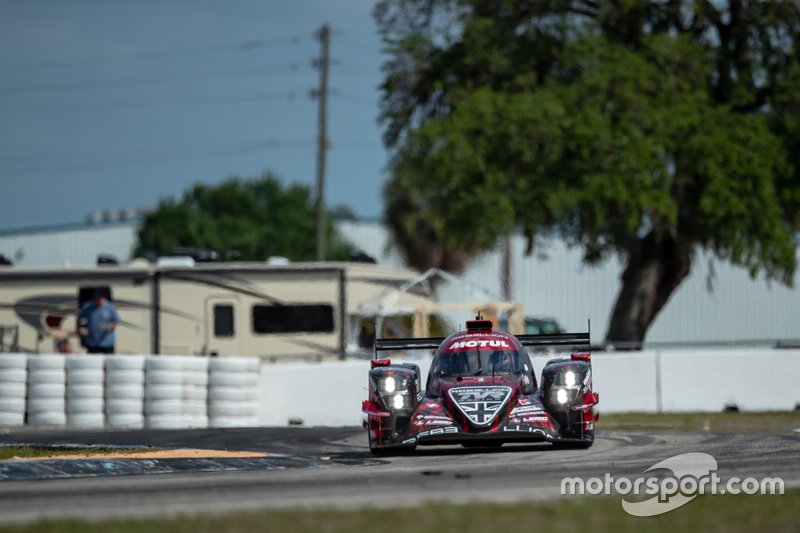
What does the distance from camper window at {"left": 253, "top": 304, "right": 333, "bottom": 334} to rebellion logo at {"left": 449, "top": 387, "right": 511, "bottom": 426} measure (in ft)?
54.0

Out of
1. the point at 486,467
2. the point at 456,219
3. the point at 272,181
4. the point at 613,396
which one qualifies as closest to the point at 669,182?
the point at 456,219

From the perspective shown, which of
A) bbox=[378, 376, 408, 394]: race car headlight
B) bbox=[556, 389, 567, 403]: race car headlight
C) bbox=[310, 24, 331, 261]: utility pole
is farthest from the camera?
bbox=[310, 24, 331, 261]: utility pole

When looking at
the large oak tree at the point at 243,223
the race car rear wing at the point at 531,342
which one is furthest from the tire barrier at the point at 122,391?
the large oak tree at the point at 243,223

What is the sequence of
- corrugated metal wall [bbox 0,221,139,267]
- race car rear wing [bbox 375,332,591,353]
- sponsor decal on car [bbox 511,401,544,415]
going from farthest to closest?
corrugated metal wall [bbox 0,221,139,267]
race car rear wing [bbox 375,332,591,353]
sponsor decal on car [bbox 511,401,544,415]

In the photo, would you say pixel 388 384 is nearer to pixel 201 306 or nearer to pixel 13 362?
pixel 13 362

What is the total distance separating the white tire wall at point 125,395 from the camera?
22688 millimetres

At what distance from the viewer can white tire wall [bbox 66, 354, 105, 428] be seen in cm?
2273

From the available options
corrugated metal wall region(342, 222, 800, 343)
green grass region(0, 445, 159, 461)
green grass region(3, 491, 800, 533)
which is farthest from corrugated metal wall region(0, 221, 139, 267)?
green grass region(3, 491, 800, 533)

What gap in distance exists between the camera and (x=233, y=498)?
10578mm

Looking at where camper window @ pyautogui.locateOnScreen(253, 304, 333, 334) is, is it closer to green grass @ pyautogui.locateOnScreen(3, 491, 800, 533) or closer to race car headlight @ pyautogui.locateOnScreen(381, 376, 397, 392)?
race car headlight @ pyautogui.locateOnScreen(381, 376, 397, 392)

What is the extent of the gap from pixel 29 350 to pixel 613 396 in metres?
13.2

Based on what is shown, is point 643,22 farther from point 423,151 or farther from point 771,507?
point 771,507

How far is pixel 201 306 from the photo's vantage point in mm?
31125

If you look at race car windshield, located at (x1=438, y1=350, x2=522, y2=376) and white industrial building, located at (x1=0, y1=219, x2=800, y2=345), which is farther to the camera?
white industrial building, located at (x1=0, y1=219, x2=800, y2=345)
